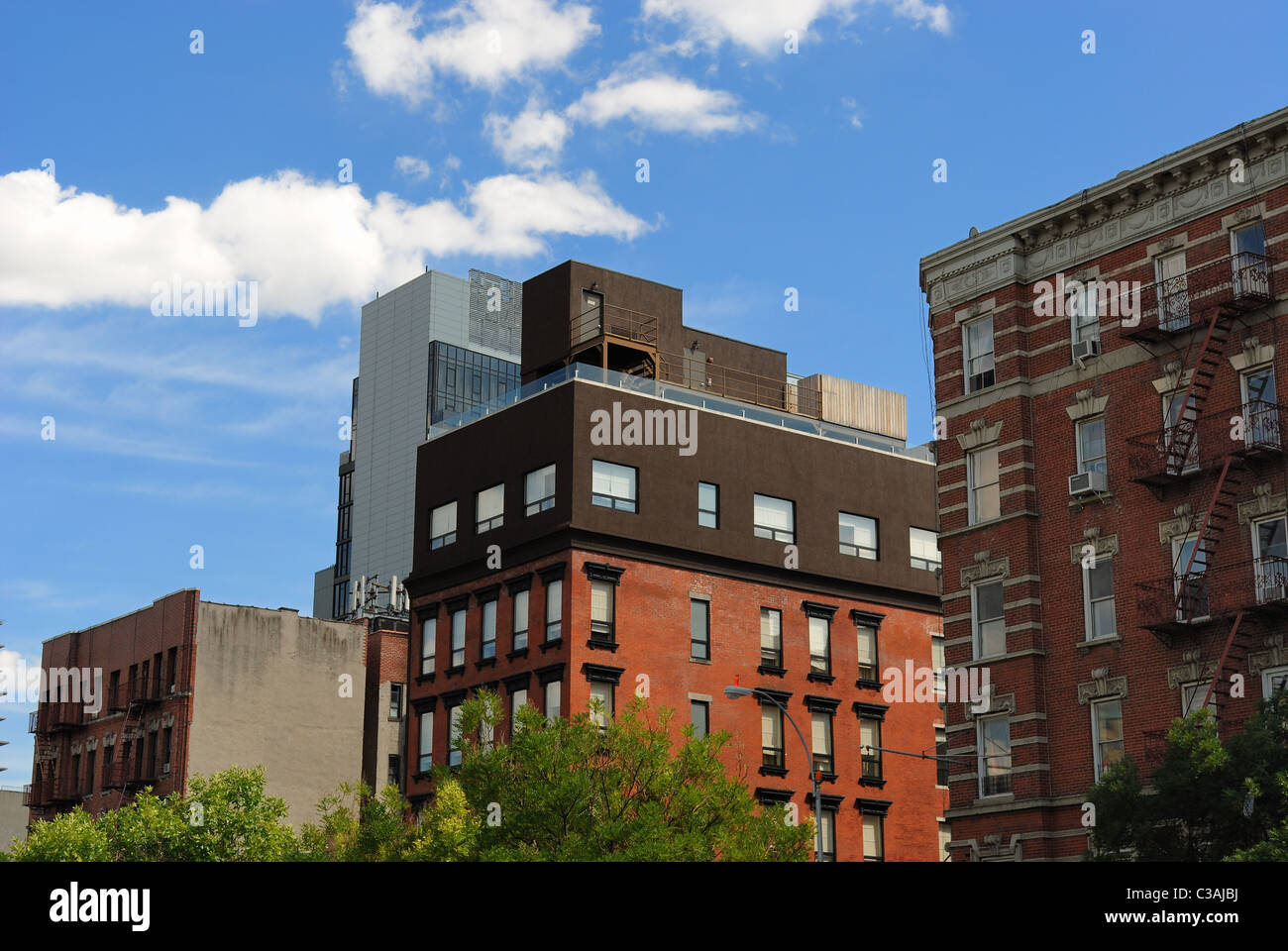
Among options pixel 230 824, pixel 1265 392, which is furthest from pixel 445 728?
pixel 1265 392

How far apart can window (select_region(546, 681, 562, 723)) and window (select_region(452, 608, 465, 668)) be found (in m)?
6.52

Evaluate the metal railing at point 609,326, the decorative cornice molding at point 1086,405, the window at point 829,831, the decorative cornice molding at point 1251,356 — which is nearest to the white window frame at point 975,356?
the decorative cornice molding at point 1086,405

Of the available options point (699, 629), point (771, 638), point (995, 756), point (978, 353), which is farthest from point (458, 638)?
point (995, 756)

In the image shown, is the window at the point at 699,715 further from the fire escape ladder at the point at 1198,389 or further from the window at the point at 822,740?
the fire escape ladder at the point at 1198,389

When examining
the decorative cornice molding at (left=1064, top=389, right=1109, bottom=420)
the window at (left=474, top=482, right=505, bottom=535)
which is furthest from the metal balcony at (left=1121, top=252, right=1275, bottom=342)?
the window at (left=474, top=482, right=505, bottom=535)

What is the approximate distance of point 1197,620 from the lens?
3981 centimetres

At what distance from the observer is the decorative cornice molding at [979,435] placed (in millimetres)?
46500

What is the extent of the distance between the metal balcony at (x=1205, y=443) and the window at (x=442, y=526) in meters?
33.7

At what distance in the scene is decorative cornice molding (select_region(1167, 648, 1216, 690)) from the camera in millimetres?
39844

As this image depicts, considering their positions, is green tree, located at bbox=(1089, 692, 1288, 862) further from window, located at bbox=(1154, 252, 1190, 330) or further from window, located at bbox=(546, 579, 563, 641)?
window, located at bbox=(546, 579, 563, 641)

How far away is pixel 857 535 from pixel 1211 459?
29.3m

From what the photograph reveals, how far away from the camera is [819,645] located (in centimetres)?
6681

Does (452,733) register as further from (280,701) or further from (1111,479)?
(1111,479)
